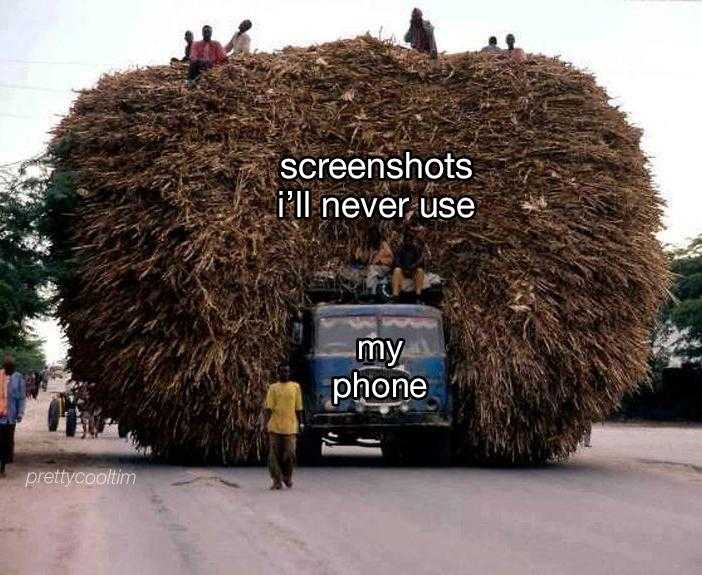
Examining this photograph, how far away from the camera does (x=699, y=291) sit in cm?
5612

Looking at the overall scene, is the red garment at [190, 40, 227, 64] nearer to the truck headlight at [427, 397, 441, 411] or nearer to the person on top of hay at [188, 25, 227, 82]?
the person on top of hay at [188, 25, 227, 82]

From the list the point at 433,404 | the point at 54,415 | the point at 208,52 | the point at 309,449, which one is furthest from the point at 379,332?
the point at 54,415

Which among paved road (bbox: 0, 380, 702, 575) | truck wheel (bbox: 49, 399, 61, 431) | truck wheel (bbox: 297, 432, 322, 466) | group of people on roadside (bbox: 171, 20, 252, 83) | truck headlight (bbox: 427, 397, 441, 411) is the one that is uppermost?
group of people on roadside (bbox: 171, 20, 252, 83)

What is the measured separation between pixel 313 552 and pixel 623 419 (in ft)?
157

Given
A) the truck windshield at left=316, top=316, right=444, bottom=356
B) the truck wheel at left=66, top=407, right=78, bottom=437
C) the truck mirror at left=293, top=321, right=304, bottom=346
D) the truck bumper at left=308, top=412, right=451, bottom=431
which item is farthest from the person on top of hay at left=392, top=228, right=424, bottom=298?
the truck wheel at left=66, top=407, right=78, bottom=437

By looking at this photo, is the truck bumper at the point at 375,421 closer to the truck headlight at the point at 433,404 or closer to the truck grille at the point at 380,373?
the truck headlight at the point at 433,404

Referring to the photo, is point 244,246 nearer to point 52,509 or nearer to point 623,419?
point 52,509

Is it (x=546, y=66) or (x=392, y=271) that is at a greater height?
Answer: (x=546, y=66)

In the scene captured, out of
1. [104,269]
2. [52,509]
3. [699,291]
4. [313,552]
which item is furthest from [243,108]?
[699,291]

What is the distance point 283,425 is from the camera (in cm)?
1684

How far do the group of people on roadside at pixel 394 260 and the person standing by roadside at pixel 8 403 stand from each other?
5198 millimetres

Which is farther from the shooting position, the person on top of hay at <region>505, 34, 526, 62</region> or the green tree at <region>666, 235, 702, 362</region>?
the green tree at <region>666, 235, 702, 362</region>

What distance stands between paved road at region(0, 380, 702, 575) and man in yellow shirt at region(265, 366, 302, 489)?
1.16 ft

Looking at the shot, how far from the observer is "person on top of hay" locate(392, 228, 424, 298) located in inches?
819
